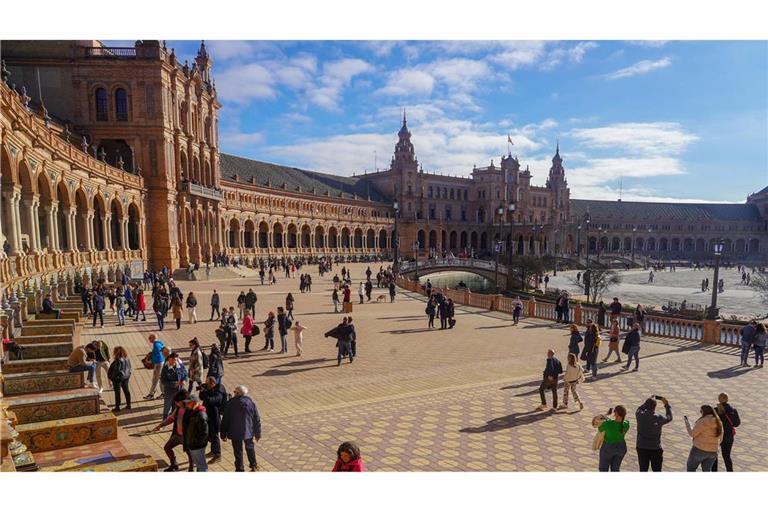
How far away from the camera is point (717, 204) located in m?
120

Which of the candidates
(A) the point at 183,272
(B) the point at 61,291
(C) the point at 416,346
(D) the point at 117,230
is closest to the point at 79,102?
(D) the point at 117,230

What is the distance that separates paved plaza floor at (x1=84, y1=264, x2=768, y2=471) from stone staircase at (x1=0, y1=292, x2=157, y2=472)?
0.68 meters

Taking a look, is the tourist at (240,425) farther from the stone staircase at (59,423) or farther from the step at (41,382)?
the step at (41,382)

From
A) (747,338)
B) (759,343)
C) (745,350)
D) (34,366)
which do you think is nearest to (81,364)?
(34,366)

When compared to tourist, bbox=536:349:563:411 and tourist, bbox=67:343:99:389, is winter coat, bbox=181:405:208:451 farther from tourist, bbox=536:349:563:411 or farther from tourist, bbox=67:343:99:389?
tourist, bbox=536:349:563:411

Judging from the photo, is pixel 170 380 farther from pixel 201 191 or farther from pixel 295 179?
pixel 295 179

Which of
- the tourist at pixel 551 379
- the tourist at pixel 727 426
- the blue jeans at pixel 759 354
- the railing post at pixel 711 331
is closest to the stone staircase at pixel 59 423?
the tourist at pixel 551 379

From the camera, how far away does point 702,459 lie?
6.01 metres

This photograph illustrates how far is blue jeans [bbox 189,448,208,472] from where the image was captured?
605 centimetres

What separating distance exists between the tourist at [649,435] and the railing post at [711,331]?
428 inches

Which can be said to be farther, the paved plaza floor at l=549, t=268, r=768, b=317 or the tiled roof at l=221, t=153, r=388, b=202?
the tiled roof at l=221, t=153, r=388, b=202

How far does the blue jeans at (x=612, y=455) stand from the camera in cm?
598

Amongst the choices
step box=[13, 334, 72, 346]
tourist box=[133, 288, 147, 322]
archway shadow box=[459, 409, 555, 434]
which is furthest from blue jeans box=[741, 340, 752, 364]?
tourist box=[133, 288, 147, 322]

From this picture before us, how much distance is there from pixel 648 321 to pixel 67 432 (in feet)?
57.5
